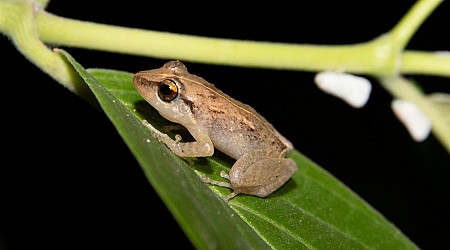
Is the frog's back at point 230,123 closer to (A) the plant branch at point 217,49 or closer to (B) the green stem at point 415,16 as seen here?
(A) the plant branch at point 217,49

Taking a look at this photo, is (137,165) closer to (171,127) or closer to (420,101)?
(171,127)

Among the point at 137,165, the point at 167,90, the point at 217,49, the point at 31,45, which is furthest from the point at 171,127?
the point at 137,165

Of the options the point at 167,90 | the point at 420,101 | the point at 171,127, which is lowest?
the point at 420,101

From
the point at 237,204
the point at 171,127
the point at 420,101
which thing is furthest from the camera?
the point at 171,127

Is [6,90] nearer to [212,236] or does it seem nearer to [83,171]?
[83,171]

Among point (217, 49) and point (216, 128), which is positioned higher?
point (217, 49)

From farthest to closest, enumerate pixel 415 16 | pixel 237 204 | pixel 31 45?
pixel 415 16 < pixel 237 204 < pixel 31 45

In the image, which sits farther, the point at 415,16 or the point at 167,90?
the point at 167,90
